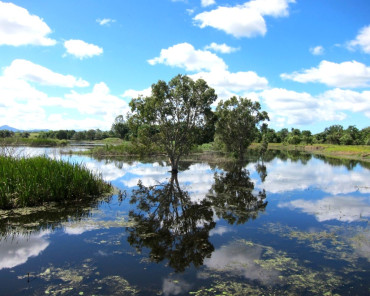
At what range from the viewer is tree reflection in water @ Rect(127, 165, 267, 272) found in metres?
8.30

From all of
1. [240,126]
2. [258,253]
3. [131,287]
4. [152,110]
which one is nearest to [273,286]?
[258,253]

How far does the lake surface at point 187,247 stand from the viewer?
6438 millimetres

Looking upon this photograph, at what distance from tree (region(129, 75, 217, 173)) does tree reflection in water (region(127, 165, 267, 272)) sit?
660 centimetres

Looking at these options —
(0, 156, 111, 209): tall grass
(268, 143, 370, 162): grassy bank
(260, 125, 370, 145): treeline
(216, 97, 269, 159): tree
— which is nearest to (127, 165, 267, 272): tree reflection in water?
(0, 156, 111, 209): tall grass

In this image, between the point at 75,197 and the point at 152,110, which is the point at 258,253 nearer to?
the point at 75,197

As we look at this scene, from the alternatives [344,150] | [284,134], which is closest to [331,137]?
[344,150]

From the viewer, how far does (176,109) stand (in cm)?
2495

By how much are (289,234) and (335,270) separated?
2867 millimetres

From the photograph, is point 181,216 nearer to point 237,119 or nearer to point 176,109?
point 176,109

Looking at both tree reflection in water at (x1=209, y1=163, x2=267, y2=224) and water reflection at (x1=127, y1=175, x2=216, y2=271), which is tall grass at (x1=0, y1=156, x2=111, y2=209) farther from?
tree reflection in water at (x1=209, y1=163, x2=267, y2=224)

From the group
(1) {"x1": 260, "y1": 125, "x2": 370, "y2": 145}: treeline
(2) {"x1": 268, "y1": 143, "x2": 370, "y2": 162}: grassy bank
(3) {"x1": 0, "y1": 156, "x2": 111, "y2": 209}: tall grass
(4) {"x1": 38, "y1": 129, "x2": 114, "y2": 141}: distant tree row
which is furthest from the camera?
(4) {"x1": 38, "y1": 129, "x2": 114, "y2": 141}: distant tree row

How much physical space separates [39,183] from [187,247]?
772cm

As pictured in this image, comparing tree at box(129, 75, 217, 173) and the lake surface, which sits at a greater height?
tree at box(129, 75, 217, 173)

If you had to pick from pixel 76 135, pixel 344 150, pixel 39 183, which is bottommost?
pixel 39 183
